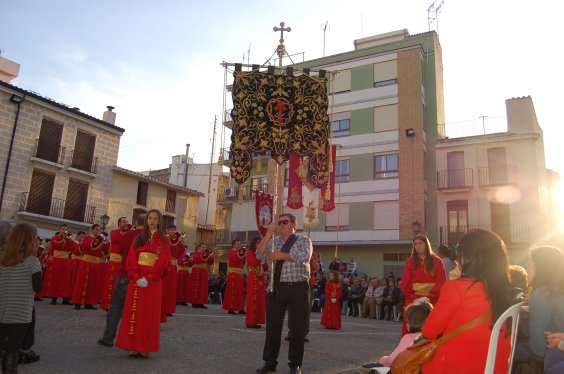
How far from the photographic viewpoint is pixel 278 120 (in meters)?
9.16

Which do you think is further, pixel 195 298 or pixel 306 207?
pixel 306 207

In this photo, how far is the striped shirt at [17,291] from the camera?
4867mm

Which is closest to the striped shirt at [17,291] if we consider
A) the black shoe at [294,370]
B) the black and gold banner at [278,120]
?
the black shoe at [294,370]

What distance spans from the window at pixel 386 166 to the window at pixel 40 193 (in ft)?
63.7

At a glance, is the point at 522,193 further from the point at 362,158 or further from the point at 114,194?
the point at 114,194

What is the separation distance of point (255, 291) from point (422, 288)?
206 inches

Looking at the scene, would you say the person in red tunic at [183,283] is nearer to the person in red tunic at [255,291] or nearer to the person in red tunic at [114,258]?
the person in red tunic at [255,291]

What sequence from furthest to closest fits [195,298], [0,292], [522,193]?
[522,193] → [195,298] → [0,292]

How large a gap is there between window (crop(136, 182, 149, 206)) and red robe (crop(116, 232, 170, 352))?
95.2 feet

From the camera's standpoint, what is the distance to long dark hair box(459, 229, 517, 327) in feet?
10.6

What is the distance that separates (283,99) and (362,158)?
2172 cm

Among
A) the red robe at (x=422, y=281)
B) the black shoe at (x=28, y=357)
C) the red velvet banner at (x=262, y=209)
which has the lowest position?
the black shoe at (x=28, y=357)

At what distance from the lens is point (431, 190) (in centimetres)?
2903

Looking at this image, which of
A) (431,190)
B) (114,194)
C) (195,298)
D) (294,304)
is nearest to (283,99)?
(294,304)
